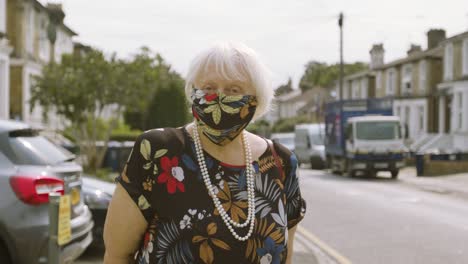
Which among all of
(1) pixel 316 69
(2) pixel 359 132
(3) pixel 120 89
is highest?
(1) pixel 316 69

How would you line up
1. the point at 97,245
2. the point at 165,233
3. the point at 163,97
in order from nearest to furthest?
the point at 165,233 < the point at 97,245 < the point at 163,97

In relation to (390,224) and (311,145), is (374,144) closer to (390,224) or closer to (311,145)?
(311,145)

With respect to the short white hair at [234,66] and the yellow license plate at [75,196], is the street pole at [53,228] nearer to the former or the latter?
the yellow license plate at [75,196]

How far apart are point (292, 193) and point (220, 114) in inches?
19.7

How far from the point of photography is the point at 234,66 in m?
2.51

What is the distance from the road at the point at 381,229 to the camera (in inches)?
350

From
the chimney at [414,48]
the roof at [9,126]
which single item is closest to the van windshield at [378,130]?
the roof at [9,126]

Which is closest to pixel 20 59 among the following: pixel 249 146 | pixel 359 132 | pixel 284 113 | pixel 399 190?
pixel 359 132

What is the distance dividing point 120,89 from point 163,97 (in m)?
16.4

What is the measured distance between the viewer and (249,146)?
2.60 meters

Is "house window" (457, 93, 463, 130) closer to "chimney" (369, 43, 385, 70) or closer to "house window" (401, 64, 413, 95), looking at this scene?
"house window" (401, 64, 413, 95)

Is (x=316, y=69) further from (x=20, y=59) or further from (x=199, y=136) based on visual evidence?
(x=199, y=136)

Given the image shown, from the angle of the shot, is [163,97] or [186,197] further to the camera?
[163,97]

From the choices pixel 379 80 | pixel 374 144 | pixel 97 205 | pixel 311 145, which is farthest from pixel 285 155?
pixel 379 80
